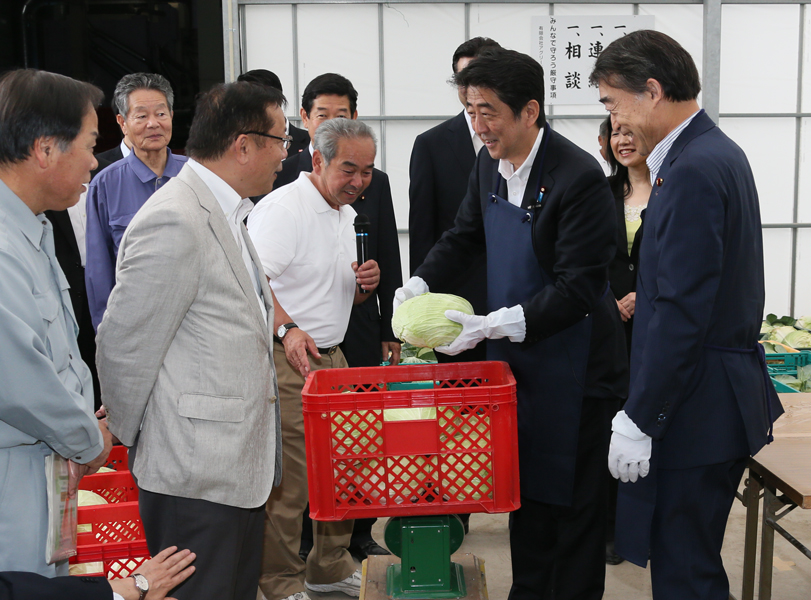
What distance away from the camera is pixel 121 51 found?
8.92 metres

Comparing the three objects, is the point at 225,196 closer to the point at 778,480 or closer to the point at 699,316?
the point at 699,316

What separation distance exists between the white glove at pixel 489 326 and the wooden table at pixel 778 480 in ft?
2.68

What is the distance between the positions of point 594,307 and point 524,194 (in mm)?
406

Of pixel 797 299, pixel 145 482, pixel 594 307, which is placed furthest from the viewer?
pixel 797 299

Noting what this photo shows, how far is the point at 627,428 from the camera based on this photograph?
71.5 inches

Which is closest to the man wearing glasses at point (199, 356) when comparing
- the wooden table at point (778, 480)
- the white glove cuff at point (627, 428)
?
the white glove cuff at point (627, 428)

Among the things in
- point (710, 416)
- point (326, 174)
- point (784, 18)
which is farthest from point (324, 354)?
point (784, 18)

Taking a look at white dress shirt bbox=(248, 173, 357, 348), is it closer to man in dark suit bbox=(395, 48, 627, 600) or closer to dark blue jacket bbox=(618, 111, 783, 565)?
man in dark suit bbox=(395, 48, 627, 600)

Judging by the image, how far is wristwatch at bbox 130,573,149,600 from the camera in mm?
1479

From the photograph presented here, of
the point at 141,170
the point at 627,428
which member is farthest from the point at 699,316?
the point at 141,170

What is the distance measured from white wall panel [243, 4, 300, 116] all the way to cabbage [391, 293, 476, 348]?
4.07m

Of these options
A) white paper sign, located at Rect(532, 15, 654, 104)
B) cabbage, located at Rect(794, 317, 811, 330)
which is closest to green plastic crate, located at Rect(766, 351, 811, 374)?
cabbage, located at Rect(794, 317, 811, 330)

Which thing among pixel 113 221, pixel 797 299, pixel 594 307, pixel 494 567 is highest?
pixel 113 221

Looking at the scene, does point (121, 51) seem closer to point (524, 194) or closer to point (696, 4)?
point (696, 4)
